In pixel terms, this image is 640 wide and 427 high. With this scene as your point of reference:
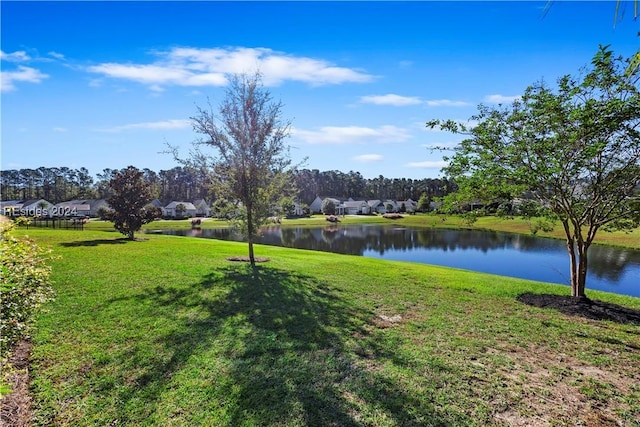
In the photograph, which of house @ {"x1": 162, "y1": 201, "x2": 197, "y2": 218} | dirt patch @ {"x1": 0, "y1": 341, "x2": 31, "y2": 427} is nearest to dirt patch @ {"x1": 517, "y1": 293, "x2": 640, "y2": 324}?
dirt patch @ {"x1": 0, "y1": 341, "x2": 31, "y2": 427}

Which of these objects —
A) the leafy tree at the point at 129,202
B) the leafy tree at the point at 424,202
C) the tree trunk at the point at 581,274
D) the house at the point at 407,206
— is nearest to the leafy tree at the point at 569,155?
the tree trunk at the point at 581,274

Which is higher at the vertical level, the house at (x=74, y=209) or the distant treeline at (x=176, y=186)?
the distant treeline at (x=176, y=186)

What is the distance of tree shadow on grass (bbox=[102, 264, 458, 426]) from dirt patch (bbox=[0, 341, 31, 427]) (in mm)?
1076

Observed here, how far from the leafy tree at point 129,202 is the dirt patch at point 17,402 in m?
20.2

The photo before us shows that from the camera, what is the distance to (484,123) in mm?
10664

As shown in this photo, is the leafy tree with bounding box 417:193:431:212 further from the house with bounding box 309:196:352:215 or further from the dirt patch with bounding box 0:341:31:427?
the dirt patch with bounding box 0:341:31:427

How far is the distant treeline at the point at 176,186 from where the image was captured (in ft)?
331

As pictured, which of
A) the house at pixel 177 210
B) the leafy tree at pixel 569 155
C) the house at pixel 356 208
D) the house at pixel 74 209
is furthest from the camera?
the house at pixel 356 208

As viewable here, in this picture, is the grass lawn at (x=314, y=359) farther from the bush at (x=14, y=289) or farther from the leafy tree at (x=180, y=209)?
the leafy tree at (x=180, y=209)

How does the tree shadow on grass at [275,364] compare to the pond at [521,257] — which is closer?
the tree shadow on grass at [275,364]

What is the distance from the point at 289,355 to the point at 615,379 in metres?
5.12

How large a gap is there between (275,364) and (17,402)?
11.1 feet

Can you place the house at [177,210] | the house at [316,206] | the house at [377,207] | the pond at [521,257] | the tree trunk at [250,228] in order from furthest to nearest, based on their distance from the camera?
the house at [316,206], the house at [377,207], the house at [177,210], the pond at [521,257], the tree trunk at [250,228]

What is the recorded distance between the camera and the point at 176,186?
113688 millimetres
